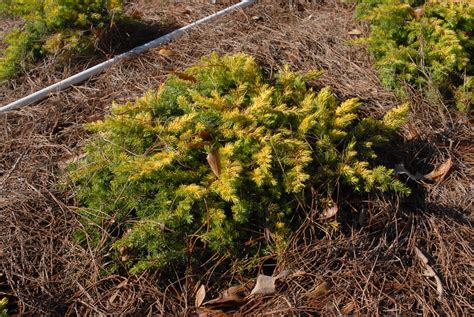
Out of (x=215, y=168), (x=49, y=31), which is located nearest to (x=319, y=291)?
(x=215, y=168)

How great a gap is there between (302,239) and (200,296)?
0.60m

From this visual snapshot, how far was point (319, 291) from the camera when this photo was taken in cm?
232

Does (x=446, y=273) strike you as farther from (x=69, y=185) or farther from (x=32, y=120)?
(x=32, y=120)

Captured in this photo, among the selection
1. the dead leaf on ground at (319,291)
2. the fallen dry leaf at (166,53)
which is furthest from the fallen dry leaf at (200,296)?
the fallen dry leaf at (166,53)

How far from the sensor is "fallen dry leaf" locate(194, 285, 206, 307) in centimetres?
230

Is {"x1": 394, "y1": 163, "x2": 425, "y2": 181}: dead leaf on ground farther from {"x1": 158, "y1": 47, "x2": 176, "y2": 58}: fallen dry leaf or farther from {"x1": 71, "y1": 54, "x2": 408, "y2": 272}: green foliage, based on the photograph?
{"x1": 158, "y1": 47, "x2": 176, "y2": 58}: fallen dry leaf

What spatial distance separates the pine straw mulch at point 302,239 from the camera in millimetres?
2309

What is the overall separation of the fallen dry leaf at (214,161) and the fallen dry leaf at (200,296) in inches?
22.6

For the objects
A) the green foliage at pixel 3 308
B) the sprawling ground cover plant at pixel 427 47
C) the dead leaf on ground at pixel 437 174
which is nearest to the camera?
the green foliage at pixel 3 308

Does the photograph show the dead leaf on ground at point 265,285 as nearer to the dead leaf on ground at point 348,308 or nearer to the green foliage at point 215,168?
the green foliage at point 215,168

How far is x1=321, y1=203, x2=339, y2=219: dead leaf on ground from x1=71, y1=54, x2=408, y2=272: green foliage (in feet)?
0.31

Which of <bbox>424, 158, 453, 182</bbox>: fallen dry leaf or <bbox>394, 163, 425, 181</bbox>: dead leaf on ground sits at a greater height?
<bbox>394, 163, 425, 181</bbox>: dead leaf on ground

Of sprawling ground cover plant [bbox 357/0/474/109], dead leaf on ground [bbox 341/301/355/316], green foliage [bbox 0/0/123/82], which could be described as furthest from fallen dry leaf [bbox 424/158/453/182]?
green foliage [bbox 0/0/123/82]

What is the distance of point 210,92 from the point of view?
2764 millimetres
